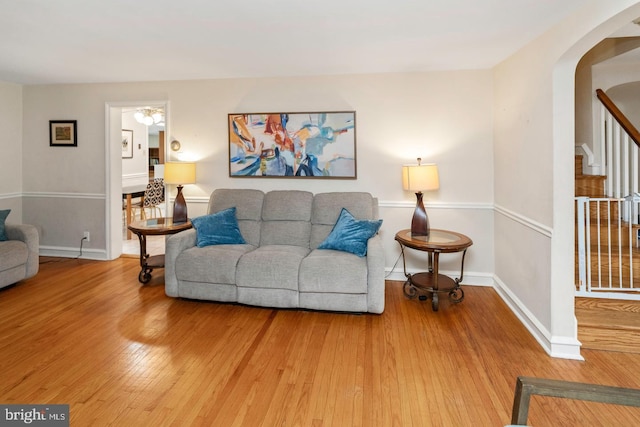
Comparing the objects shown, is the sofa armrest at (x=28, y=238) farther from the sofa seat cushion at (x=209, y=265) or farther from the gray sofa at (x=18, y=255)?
the sofa seat cushion at (x=209, y=265)

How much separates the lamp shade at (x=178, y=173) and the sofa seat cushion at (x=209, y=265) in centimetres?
104

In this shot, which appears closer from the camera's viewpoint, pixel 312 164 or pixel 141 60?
pixel 141 60

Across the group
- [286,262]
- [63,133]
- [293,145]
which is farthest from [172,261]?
[63,133]

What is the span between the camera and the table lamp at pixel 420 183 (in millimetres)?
3492

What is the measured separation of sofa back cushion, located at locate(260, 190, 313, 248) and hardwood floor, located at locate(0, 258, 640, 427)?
81cm

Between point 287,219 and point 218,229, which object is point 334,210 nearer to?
point 287,219

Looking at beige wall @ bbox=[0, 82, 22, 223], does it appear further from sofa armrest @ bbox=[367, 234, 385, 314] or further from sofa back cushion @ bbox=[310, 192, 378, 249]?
sofa armrest @ bbox=[367, 234, 385, 314]

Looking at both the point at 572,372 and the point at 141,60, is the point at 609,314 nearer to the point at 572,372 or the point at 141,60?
the point at 572,372

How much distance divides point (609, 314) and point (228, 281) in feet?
9.59

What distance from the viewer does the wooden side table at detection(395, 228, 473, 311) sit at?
3.10 meters

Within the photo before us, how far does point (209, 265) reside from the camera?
10.5ft

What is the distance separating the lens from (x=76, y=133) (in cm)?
466

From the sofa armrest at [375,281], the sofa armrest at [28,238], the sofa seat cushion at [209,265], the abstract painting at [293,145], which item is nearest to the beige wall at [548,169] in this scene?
the sofa armrest at [375,281]

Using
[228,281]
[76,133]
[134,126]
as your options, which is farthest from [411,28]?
[134,126]
